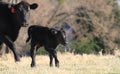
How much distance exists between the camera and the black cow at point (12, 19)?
12211 millimetres

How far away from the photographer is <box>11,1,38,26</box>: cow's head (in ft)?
40.0

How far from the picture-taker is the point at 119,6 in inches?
1893

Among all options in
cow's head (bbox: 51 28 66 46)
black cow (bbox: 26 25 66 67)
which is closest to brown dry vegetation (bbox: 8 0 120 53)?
black cow (bbox: 26 25 66 67)

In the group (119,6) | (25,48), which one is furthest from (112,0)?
(25,48)

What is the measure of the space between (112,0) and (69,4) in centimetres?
513

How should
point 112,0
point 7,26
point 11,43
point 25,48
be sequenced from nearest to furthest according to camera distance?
point 11,43 < point 7,26 < point 25,48 < point 112,0

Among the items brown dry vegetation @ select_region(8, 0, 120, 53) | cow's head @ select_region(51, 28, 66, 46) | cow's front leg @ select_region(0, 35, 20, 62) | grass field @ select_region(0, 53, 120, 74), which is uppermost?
cow's front leg @ select_region(0, 35, 20, 62)

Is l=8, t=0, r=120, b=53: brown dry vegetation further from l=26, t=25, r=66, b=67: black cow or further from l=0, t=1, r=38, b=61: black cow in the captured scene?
l=0, t=1, r=38, b=61: black cow

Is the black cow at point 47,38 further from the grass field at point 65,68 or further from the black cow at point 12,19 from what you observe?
the black cow at point 12,19

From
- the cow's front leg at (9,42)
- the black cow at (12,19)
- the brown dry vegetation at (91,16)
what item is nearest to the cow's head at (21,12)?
the black cow at (12,19)

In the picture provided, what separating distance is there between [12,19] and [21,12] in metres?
0.48

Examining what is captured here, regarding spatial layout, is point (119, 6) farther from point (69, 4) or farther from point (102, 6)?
point (69, 4)

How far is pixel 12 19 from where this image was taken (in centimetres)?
1270

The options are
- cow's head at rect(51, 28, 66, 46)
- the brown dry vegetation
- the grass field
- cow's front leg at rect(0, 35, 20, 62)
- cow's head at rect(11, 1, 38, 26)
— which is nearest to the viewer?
cow's front leg at rect(0, 35, 20, 62)
